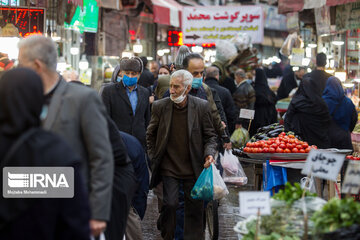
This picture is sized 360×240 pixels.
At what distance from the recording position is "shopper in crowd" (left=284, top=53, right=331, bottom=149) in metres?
10.8

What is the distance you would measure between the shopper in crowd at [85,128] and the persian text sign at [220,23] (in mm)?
22096

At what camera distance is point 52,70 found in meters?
4.50

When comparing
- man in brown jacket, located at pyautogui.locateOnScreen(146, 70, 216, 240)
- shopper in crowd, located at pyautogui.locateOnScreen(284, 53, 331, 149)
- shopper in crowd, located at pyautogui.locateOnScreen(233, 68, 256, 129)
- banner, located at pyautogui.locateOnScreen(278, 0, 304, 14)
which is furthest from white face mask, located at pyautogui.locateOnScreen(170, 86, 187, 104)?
banner, located at pyautogui.locateOnScreen(278, 0, 304, 14)

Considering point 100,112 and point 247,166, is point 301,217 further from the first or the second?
point 247,166

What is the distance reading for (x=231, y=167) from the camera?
11859 millimetres

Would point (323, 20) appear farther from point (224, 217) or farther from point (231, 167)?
point (224, 217)

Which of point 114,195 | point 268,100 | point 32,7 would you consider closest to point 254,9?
point 268,100

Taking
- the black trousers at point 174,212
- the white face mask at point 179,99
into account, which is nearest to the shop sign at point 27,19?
the white face mask at point 179,99

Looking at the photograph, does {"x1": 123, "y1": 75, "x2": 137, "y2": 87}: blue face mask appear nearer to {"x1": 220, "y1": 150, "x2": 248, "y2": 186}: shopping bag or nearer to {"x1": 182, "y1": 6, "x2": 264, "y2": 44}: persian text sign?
{"x1": 220, "y1": 150, "x2": 248, "y2": 186}: shopping bag

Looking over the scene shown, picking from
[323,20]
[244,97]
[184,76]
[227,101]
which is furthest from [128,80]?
[323,20]

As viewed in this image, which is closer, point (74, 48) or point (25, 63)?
point (25, 63)

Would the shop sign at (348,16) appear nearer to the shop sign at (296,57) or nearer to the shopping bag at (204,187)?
the shop sign at (296,57)

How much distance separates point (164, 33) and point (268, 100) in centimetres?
2273

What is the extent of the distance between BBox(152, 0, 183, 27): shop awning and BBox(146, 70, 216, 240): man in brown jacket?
18162 millimetres
